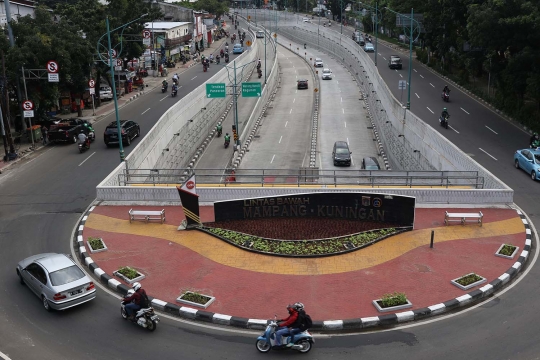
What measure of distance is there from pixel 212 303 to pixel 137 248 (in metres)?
5.46

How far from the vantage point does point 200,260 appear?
1950 cm

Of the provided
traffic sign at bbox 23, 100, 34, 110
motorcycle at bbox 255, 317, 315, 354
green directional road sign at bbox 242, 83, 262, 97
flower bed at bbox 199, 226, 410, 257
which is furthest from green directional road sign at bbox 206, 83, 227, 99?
motorcycle at bbox 255, 317, 315, 354

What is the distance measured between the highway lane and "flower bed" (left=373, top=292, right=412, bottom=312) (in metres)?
19.5

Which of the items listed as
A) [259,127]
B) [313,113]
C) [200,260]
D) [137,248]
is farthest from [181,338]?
[313,113]

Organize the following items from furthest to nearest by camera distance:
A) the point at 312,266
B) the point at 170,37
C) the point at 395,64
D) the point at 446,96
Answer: the point at 170,37, the point at 395,64, the point at 446,96, the point at 312,266

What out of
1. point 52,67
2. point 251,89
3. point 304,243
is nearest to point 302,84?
point 251,89

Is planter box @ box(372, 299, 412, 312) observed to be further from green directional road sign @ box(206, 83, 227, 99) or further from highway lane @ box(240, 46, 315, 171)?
green directional road sign @ box(206, 83, 227, 99)

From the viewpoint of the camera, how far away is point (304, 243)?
2080 cm

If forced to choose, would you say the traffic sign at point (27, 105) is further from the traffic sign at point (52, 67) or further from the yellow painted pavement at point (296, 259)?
the yellow painted pavement at point (296, 259)

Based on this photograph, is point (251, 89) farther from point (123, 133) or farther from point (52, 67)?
point (52, 67)

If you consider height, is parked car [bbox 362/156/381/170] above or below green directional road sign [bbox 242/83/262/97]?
→ below

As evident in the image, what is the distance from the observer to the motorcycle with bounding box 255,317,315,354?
13891mm

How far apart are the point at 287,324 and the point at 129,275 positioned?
265 inches

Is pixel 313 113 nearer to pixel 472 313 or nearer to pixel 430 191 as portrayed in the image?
pixel 430 191
